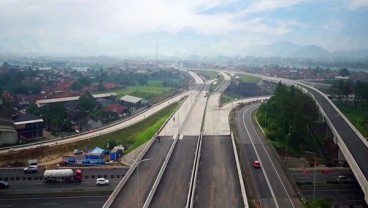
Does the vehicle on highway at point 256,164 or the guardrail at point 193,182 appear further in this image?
the vehicle on highway at point 256,164

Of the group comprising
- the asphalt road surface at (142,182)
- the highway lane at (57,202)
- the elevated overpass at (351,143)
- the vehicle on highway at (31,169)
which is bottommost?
the highway lane at (57,202)

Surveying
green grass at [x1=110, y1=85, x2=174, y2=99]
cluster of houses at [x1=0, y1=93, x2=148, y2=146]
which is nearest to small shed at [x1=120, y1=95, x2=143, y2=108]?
green grass at [x1=110, y1=85, x2=174, y2=99]

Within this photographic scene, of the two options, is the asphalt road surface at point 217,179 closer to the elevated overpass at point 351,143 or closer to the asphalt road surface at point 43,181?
the asphalt road surface at point 43,181

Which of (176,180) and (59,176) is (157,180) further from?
(59,176)

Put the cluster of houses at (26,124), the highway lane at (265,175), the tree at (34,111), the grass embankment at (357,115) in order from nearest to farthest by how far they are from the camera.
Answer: the highway lane at (265,175) → the cluster of houses at (26,124) → the grass embankment at (357,115) → the tree at (34,111)

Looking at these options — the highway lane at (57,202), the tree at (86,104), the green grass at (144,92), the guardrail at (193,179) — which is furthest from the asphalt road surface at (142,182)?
the green grass at (144,92)

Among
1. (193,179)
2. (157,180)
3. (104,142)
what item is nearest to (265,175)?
(193,179)
